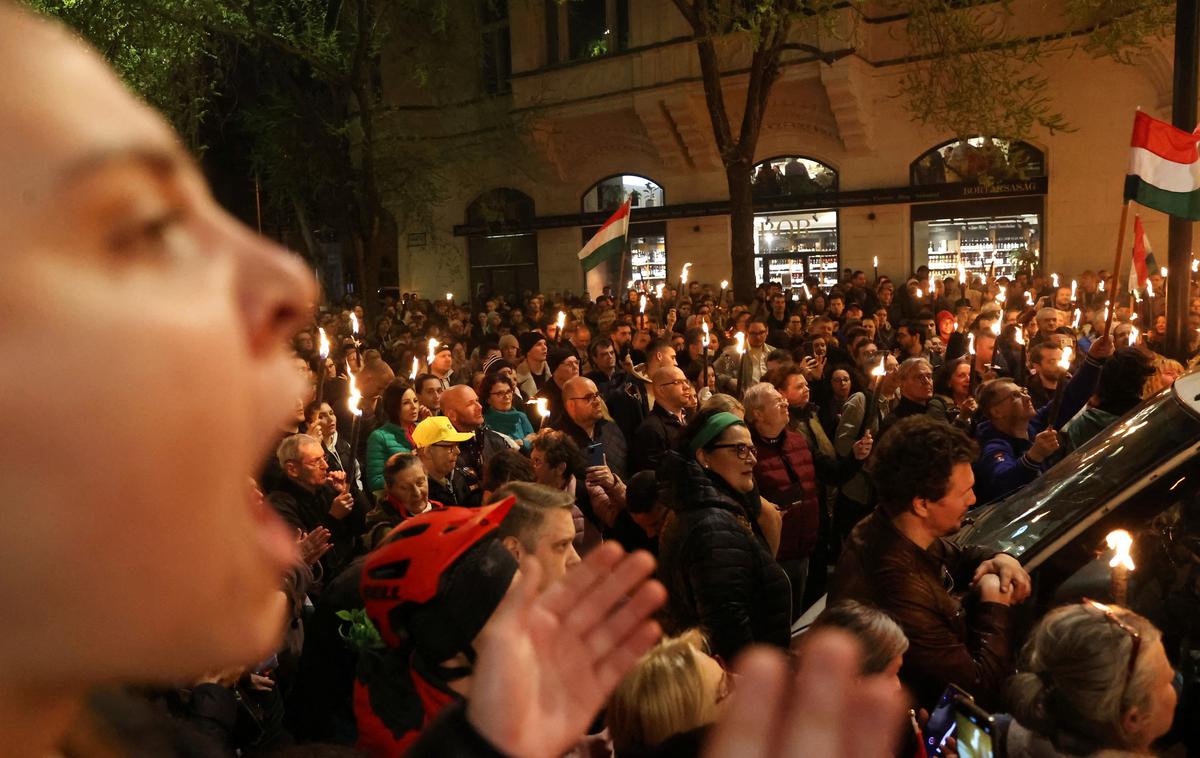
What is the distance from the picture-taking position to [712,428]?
408cm

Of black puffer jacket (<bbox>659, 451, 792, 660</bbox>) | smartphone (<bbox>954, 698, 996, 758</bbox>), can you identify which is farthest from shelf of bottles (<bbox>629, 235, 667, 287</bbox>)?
smartphone (<bbox>954, 698, 996, 758</bbox>)

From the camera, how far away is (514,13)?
22297mm

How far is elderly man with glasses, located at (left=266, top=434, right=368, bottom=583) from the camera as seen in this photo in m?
4.83

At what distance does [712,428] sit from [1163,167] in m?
6.09

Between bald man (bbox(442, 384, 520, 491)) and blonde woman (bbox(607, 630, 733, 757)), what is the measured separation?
3565 millimetres

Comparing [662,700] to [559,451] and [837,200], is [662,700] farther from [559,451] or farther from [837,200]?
[837,200]

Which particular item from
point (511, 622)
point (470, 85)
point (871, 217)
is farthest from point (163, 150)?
point (470, 85)

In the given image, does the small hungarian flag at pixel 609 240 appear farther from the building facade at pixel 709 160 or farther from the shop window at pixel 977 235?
the shop window at pixel 977 235

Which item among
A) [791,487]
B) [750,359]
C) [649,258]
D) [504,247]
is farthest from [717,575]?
→ [504,247]

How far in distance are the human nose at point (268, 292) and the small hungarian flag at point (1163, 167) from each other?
8.67m

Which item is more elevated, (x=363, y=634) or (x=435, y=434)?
(x=435, y=434)

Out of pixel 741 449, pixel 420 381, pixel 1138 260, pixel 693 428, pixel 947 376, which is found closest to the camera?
pixel 741 449

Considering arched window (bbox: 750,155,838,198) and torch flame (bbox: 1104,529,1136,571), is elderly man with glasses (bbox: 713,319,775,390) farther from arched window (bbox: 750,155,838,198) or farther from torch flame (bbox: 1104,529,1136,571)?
arched window (bbox: 750,155,838,198)

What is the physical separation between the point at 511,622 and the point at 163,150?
2.29 ft
